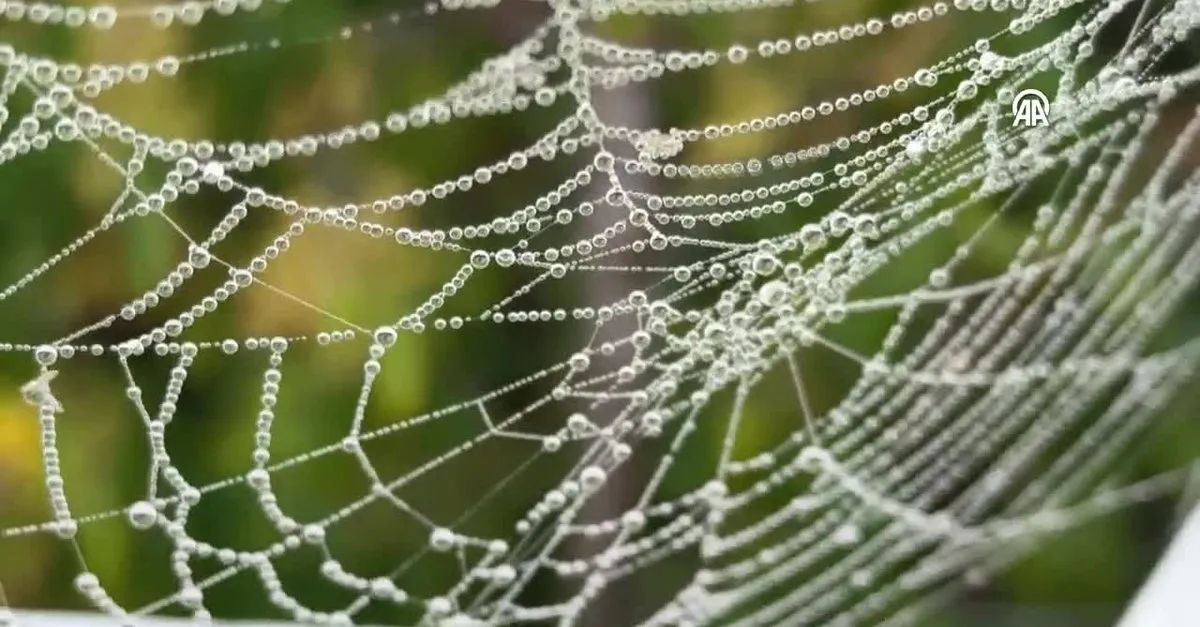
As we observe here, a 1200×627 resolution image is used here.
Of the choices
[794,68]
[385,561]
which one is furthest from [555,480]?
[794,68]

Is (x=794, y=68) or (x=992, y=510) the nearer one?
(x=794, y=68)

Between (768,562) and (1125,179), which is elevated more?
(1125,179)

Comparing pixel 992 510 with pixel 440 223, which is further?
pixel 992 510

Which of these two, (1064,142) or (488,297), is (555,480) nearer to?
(488,297)

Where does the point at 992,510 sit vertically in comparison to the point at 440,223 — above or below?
below

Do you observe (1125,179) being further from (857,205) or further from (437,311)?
(437,311)

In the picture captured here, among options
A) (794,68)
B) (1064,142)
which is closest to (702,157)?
(794,68)
